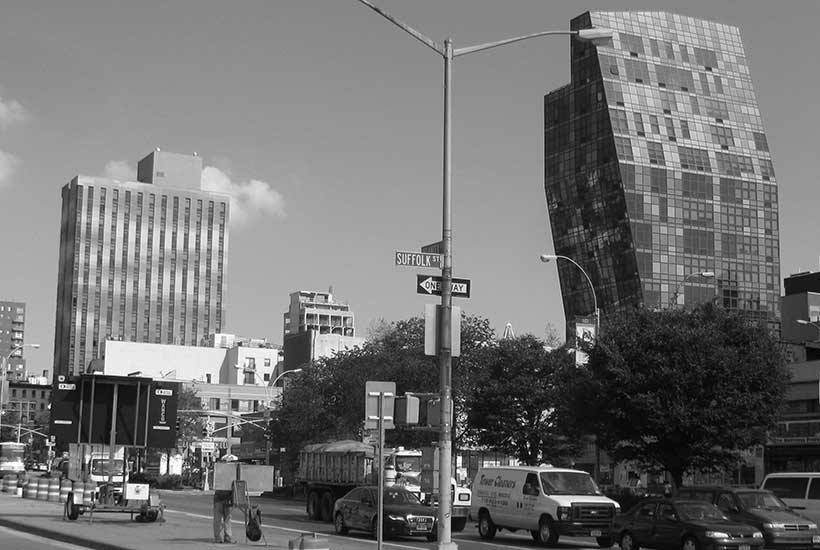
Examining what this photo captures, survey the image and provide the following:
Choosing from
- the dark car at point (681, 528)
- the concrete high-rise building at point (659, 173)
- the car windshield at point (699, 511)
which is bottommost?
the dark car at point (681, 528)

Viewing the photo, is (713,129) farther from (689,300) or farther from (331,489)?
(331,489)

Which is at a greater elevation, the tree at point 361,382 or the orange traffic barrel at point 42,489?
the tree at point 361,382

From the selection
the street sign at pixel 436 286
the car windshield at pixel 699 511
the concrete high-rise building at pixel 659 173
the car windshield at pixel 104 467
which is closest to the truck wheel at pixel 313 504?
the car windshield at pixel 104 467

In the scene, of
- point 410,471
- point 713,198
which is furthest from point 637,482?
point 713,198

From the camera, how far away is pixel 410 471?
40.2m

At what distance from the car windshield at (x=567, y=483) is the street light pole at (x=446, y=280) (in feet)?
36.2

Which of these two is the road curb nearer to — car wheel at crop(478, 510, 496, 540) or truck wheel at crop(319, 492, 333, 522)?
truck wheel at crop(319, 492, 333, 522)

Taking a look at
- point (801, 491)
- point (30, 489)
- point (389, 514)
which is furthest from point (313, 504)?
point (801, 491)

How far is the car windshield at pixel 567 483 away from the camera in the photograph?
3172 centimetres

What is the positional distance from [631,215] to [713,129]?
22.6 metres

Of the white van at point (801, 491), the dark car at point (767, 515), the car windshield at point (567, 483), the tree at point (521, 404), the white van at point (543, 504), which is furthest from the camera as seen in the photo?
the tree at point (521, 404)

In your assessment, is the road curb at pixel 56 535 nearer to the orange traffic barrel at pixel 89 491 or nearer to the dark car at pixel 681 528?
the orange traffic barrel at pixel 89 491

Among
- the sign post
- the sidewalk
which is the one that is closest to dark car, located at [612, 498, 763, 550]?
the sidewalk

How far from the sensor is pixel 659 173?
177m
